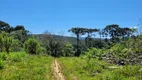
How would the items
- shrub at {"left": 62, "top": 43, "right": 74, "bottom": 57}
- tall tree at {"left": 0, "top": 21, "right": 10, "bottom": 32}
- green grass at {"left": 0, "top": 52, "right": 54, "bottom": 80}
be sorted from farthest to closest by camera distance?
tall tree at {"left": 0, "top": 21, "right": 10, "bottom": 32} < shrub at {"left": 62, "top": 43, "right": 74, "bottom": 57} < green grass at {"left": 0, "top": 52, "right": 54, "bottom": 80}

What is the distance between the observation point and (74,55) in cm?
9200

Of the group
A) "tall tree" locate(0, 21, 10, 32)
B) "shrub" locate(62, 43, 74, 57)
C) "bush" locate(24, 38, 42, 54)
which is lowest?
"shrub" locate(62, 43, 74, 57)

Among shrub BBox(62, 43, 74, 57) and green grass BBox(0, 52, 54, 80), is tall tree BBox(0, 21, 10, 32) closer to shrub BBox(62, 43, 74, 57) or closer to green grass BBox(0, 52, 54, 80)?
shrub BBox(62, 43, 74, 57)

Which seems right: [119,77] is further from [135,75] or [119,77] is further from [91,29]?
[91,29]

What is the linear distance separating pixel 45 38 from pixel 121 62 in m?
67.1

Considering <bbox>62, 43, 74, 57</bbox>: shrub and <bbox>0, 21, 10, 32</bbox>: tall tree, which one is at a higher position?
<bbox>0, 21, 10, 32</bbox>: tall tree

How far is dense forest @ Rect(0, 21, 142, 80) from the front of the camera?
57.5ft

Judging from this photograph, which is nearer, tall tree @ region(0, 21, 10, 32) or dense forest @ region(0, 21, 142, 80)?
dense forest @ region(0, 21, 142, 80)

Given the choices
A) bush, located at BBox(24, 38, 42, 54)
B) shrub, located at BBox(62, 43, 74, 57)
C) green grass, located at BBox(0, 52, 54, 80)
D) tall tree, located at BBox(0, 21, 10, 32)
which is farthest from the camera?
Result: tall tree, located at BBox(0, 21, 10, 32)

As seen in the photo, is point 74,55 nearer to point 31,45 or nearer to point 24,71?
point 31,45

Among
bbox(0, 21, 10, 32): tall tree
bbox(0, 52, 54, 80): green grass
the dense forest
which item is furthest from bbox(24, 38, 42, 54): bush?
bbox(0, 21, 10, 32): tall tree

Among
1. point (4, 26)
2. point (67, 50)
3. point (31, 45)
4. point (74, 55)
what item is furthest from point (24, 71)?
point (4, 26)

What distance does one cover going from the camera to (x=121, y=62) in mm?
24766

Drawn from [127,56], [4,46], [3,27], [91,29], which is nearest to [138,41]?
[127,56]
